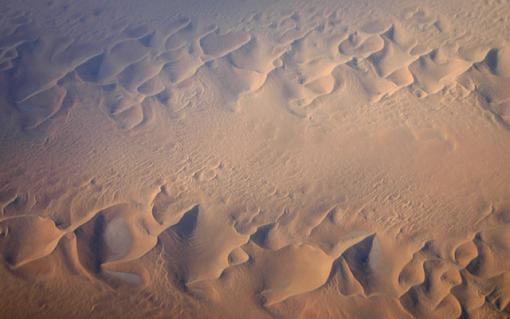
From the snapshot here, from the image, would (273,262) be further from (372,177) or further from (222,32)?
(222,32)

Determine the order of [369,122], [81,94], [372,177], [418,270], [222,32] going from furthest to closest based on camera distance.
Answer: [222,32]
[81,94]
[369,122]
[372,177]
[418,270]

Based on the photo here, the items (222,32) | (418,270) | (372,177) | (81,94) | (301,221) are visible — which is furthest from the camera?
(222,32)

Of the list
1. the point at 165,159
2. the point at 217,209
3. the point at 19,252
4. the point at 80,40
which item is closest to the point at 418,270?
the point at 217,209

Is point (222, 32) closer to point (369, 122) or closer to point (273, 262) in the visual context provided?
point (369, 122)

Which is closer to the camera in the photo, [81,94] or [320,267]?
[320,267]

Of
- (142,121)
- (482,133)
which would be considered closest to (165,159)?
(142,121)

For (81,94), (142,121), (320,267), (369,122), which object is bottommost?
(320,267)

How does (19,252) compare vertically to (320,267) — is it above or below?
above
